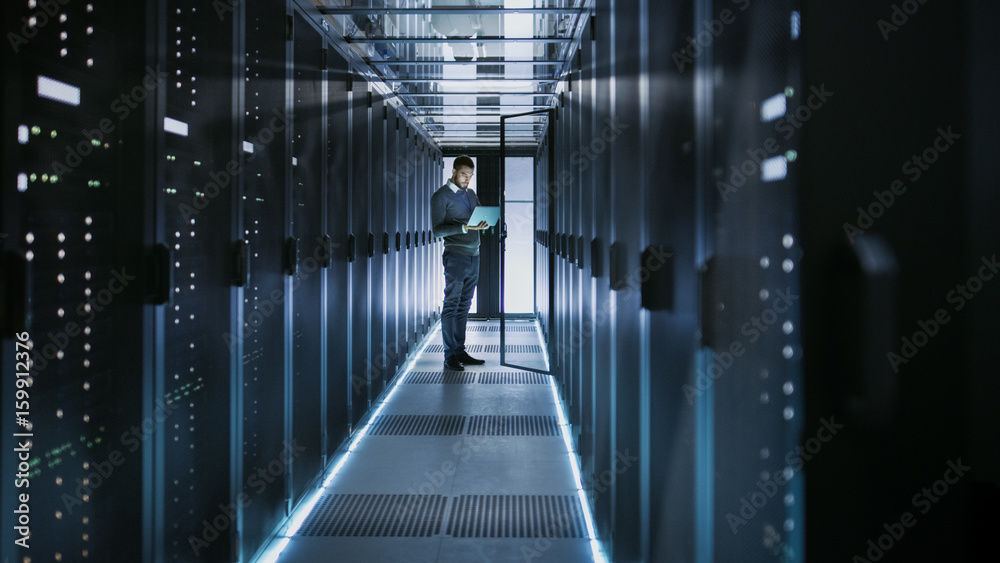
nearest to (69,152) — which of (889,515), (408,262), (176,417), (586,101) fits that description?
(176,417)

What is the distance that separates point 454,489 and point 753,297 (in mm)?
2574

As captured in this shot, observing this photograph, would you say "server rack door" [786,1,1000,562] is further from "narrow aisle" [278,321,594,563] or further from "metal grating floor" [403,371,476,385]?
"metal grating floor" [403,371,476,385]

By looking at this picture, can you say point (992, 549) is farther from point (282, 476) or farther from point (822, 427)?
point (282, 476)

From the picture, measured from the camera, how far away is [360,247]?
4.47m

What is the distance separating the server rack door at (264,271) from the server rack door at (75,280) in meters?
0.71

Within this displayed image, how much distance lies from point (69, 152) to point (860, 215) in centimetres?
156

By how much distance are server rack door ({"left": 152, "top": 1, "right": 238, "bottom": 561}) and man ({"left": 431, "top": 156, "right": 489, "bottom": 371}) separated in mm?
3858

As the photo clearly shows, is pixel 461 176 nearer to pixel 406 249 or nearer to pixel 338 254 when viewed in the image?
pixel 406 249

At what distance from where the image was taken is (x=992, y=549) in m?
0.97

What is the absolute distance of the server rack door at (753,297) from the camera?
1007 millimetres

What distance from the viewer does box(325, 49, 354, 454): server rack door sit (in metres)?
3.65

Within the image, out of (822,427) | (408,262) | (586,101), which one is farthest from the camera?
(408,262)

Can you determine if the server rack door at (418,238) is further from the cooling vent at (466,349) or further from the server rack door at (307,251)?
the server rack door at (307,251)

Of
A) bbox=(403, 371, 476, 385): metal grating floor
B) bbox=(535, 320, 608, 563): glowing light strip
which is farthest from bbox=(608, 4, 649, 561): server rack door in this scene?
bbox=(403, 371, 476, 385): metal grating floor
